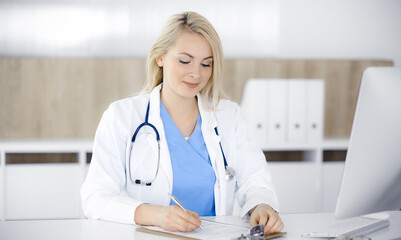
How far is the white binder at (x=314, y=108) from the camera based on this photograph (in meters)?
3.36

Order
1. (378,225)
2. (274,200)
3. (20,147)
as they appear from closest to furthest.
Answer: (378,225)
(274,200)
(20,147)

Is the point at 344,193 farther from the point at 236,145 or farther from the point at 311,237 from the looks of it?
the point at 236,145

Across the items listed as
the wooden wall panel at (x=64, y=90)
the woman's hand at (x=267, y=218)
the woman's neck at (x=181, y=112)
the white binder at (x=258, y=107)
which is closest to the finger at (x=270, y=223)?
the woman's hand at (x=267, y=218)

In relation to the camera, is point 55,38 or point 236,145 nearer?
point 236,145

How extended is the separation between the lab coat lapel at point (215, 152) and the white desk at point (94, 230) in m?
0.23

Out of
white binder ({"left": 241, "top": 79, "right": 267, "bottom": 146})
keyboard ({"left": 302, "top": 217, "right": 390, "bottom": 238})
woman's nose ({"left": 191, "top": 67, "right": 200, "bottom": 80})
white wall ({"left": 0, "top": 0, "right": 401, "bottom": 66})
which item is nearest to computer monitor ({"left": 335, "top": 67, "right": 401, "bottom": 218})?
keyboard ({"left": 302, "top": 217, "right": 390, "bottom": 238})

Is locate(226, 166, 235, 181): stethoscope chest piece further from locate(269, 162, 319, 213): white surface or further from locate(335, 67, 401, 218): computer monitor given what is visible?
locate(269, 162, 319, 213): white surface

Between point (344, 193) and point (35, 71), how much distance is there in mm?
2784

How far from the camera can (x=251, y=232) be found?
4.08 ft

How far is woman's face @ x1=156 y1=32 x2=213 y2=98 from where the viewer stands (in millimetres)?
1745

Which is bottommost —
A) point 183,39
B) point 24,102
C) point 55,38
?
point 24,102

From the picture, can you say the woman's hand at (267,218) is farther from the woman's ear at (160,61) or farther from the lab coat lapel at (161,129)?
the woman's ear at (160,61)

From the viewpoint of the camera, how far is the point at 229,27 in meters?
3.91

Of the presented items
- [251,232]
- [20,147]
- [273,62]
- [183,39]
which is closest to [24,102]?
[20,147]
